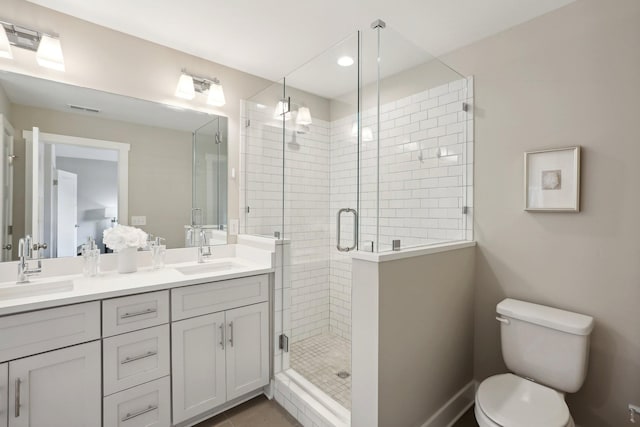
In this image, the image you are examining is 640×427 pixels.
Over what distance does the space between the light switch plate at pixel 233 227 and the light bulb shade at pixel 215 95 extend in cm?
98

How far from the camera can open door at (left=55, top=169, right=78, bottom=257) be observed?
6.14 feet

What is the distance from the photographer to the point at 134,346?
162cm

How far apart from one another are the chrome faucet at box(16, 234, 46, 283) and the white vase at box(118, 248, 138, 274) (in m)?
0.40

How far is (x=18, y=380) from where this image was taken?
1326 millimetres

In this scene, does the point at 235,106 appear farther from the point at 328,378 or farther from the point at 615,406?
the point at 615,406

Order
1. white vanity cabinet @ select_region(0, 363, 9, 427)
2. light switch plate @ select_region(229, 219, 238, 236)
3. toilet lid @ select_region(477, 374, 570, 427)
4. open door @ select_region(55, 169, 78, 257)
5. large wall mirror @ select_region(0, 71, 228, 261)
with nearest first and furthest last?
white vanity cabinet @ select_region(0, 363, 9, 427)
toilet lid @ select_region(477, 374, 570, 427)
large wall mirror @ select_region(0, 71, 228, 261)
open door @ select_region(55, 169, 78, 257)
light switch plate @ select_region(229, 219, 238, 236)

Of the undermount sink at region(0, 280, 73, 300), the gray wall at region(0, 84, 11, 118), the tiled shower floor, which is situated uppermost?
the gray wall at region(0, 84, 11, 118)

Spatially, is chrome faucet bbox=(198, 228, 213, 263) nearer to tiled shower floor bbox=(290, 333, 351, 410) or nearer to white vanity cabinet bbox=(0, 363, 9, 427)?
tiled shower floor bbox=(290, 333, 351, 410)

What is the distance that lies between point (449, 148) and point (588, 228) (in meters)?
0.93

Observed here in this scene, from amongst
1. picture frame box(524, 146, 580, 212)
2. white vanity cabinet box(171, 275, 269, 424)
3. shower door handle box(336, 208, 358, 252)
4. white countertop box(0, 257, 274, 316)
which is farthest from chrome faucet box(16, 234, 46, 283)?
picture frame box(524, 146, 580, 212)

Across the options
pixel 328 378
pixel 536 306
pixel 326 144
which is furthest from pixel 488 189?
pixel 328 378

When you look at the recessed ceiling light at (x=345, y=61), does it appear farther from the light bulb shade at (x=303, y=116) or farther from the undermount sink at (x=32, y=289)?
the undermount sink at (x=32, y=289)

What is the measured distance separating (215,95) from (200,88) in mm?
121

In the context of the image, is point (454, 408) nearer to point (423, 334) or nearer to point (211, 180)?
point (423, 334)
